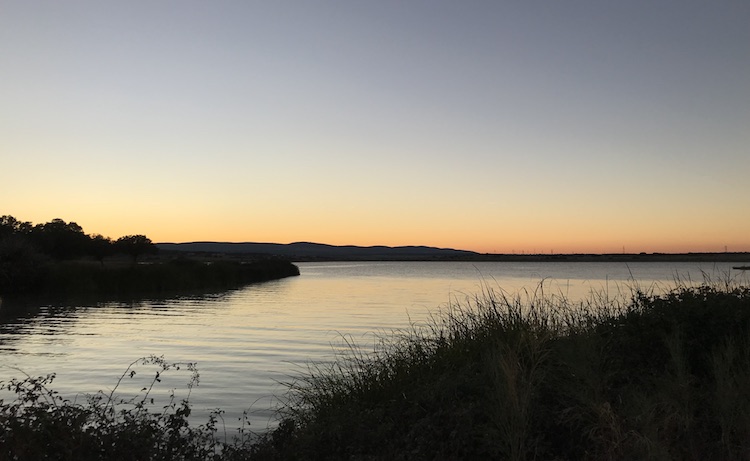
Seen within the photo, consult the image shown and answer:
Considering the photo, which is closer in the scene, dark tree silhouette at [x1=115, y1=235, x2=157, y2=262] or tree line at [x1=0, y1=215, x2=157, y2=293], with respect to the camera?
tree line at [x1=0, y1=215, x2=157, y2=293]

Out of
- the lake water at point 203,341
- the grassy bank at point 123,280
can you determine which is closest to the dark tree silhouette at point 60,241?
the grassy bank at point 123,280

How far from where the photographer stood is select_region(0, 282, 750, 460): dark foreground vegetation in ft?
22.6

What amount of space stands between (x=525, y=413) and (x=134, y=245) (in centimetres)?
11252

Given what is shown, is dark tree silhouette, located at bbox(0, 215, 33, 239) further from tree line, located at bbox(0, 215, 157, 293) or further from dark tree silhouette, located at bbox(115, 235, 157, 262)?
dark tree silhouette, located at bbox(115, 235, 157, 262)

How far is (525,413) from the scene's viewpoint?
23.8 feet

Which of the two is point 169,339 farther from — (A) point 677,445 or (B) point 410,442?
(A) point 677,445

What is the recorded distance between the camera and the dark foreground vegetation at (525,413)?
688 cm

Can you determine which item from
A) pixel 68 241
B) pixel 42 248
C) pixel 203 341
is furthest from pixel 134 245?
pixel 203 341

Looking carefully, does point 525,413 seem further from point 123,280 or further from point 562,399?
point 123,280

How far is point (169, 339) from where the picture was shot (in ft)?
86.2

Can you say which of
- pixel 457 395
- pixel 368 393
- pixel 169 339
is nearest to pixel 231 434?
pixel 368 393

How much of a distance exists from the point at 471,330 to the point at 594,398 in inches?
174

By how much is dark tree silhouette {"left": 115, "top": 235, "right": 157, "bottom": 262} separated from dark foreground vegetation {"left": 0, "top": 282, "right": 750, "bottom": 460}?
10646cm

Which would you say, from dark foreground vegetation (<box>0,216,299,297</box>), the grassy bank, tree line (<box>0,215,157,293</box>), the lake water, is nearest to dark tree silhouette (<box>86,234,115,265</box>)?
tree line (<box>0,215,157,293</box>)
